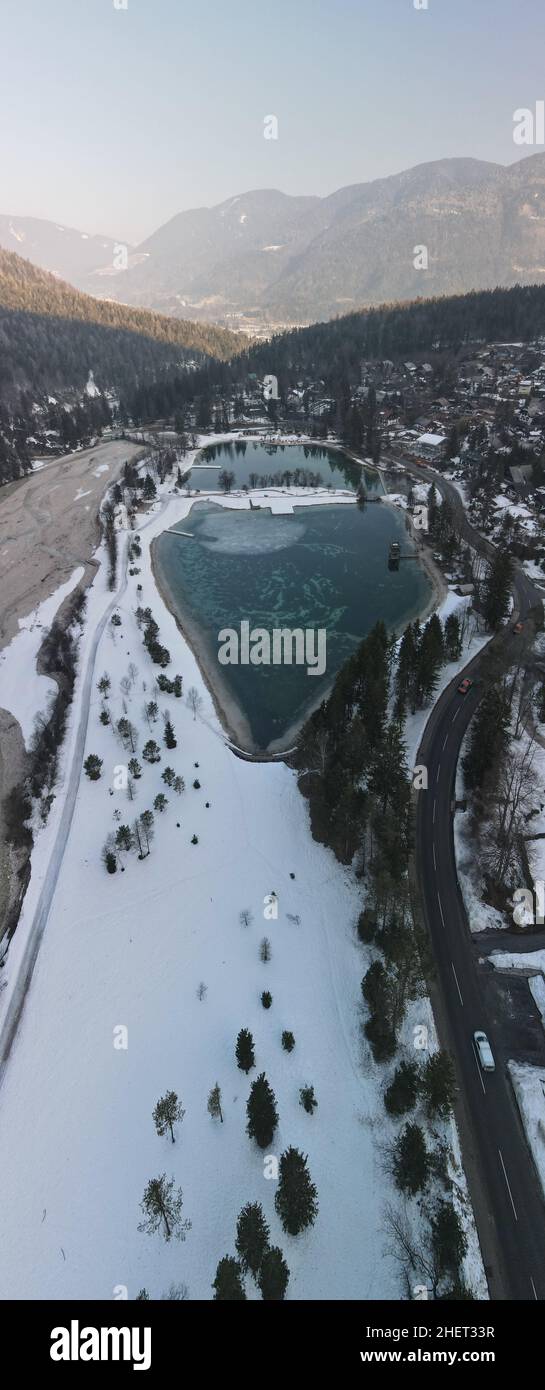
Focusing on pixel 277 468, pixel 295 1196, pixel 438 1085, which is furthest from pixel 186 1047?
pixel 277 468

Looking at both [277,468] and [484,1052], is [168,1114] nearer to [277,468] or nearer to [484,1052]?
[484,1052]

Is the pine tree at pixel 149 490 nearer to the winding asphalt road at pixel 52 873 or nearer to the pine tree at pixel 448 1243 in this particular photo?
the winding asphalt road at pixel 52 873

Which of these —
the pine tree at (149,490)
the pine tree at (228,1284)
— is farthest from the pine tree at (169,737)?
the pine tree at (149,490)

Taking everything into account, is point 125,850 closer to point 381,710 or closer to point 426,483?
point 381,710

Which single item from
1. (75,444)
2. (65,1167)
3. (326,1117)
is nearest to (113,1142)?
(65,1167)

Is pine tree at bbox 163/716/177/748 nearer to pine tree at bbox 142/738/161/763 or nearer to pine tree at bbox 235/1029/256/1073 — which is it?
pine tree at bbox 142/738/161/763

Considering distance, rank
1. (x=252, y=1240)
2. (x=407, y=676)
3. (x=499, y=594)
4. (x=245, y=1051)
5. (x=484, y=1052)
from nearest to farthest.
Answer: (x=252, y=1240) < (x=484, y=1052) < (x=245, y=1051) < (x=407, y=676) < (x=499, y=594)

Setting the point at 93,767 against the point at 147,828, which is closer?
the point at 147,828
